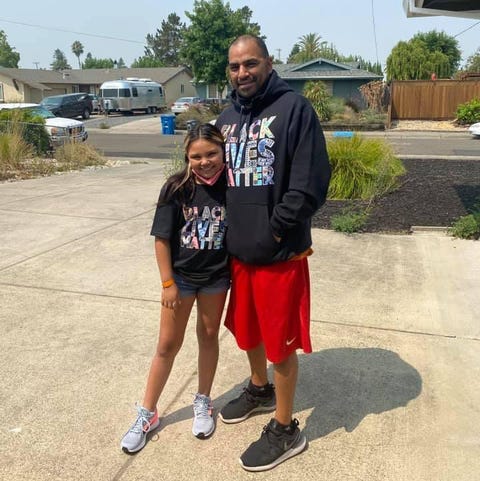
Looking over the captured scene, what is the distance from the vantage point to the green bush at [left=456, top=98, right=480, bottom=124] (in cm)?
2595

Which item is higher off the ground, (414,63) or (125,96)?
(414,63)

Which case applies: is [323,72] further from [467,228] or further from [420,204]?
[467,228]

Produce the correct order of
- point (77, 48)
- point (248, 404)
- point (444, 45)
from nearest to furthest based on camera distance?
1. point (248, 404)
2. point (444, 45)
3. point (77, 48)

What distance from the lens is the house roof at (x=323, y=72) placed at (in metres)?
39.6

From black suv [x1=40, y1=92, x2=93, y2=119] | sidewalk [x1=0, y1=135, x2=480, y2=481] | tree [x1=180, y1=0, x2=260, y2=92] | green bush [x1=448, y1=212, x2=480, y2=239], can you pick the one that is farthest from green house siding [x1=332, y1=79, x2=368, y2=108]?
sidewalk [x1=0, y1=135, x2=480, y2=481]

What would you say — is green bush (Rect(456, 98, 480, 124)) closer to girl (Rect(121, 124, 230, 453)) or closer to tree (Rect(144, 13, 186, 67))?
girl (Rect(121, 124, 230, 453))

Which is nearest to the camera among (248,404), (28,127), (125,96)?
(248,404)

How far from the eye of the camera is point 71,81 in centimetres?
6350

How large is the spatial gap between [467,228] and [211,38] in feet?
127

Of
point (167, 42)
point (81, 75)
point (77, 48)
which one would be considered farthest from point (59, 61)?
point (81, 75)

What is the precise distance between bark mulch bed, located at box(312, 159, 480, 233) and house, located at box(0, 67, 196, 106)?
54624 mm

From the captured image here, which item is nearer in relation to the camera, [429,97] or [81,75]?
[429,97]

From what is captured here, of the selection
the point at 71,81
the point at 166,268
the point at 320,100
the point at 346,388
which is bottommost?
the point at 346,388

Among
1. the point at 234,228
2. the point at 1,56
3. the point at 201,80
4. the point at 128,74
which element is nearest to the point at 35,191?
the point at 234,228
